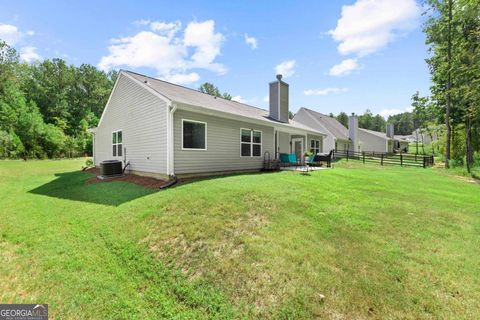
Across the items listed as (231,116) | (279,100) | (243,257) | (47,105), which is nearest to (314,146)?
(279,100)

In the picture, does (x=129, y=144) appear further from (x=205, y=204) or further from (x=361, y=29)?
(x=361, y=29)

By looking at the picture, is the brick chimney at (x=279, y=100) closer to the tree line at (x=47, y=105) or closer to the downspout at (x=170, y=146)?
the downspout at (x=170, y=146)

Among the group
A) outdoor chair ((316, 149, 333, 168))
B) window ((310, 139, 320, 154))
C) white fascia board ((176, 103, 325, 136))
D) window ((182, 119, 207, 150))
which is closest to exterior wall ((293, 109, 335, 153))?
window ((310, 139, 320, 154))

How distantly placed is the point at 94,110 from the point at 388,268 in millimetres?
48847

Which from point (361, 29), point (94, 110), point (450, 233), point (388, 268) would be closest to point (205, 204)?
point (388, 268)

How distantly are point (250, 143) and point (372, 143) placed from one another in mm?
34026

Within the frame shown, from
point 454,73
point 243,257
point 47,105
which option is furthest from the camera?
point 47,105

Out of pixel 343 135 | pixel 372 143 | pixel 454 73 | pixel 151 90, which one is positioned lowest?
pixel 372 143

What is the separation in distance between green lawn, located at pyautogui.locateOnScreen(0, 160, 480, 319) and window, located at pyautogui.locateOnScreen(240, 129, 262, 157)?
5.34 meters

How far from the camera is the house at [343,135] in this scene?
2665 centimetres

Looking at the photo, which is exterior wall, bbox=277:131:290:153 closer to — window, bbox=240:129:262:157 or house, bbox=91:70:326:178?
house, bbox=91:70:326:178

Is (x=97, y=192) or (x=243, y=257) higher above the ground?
(x=97, y=192)

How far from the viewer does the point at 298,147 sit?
16.7 metres

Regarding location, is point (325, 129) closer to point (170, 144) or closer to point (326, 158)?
point (326, 158)
